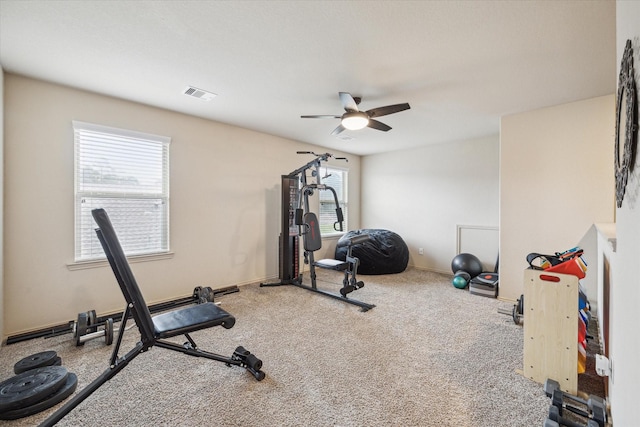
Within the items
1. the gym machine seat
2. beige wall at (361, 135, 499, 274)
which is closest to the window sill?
the gym machine seat

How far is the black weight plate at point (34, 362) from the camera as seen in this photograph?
190cm

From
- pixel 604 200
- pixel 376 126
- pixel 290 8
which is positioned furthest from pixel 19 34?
pixel 604 200

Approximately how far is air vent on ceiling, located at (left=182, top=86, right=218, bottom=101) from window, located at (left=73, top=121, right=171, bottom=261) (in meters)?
0.77

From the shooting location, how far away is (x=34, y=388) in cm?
165

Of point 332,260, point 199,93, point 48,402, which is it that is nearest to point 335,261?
point 332,260

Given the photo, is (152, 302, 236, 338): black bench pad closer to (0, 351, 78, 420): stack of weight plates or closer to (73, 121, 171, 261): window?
(0, 351, 78, 420): stack of weight plates

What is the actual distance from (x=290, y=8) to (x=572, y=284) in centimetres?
250

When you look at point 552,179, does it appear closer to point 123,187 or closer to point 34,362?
point 123,187

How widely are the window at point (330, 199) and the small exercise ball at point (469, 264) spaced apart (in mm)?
2358

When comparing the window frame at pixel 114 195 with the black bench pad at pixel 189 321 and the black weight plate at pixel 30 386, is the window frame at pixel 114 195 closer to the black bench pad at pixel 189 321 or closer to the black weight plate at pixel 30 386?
the black weight plate at pixel 30 386

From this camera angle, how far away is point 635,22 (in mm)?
938

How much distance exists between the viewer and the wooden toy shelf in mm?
1775

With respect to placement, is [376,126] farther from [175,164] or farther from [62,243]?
[62,243]

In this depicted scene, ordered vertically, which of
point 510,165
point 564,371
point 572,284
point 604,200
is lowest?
point 564,371
